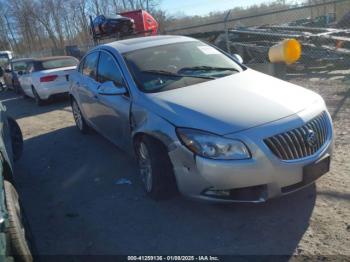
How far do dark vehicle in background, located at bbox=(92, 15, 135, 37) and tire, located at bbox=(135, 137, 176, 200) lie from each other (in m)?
9.46

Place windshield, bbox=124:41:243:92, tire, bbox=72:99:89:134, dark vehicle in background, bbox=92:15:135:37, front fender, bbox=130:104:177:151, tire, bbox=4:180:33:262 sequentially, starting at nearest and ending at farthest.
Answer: tire, bbox=4:180:33:262, front fender, bbox=130:104:177:151, windshield, bbox=124:41:243:92, tire, bbox=72:99:89:134, dark vehicle in background, bbox=92:15:135:37

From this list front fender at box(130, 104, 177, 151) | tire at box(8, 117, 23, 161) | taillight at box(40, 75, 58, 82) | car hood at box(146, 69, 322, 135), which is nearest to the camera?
car hood at box(146, 69, 322, 135)

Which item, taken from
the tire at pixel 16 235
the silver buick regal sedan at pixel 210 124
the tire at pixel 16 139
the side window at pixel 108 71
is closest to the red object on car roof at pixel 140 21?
the tire at pixel 16 139

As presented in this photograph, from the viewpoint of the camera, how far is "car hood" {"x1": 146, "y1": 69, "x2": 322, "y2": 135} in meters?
3.42

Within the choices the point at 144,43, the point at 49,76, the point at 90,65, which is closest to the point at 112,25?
the point at 49,76

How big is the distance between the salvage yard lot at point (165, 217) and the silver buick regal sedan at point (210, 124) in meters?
0.29

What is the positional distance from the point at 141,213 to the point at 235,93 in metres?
1.55

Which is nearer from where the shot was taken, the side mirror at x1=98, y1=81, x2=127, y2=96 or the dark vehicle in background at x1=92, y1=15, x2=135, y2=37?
the side mirror at x1=98, y1=81, x2=127, y2=96

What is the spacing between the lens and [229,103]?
147 inches

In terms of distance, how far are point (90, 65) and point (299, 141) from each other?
3.85m

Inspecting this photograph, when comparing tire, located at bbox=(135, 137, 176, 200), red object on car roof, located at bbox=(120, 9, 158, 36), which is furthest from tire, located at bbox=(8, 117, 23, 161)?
red object on car roof, located at bbox=(120, 9, 158, 36)

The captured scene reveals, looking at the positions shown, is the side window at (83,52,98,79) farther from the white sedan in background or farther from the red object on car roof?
the red object on car roof

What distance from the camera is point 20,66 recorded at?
52.2ft

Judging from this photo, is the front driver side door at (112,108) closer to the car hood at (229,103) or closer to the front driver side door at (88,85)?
the front driver side door at (88,85)
